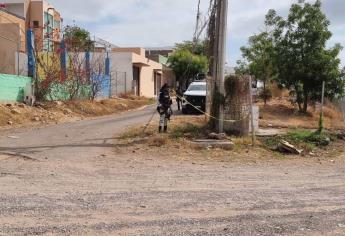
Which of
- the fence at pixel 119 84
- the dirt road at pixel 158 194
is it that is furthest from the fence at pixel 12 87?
the fence at pixel 119 84

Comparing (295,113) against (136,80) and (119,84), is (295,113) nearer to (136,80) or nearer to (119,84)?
(119,84)

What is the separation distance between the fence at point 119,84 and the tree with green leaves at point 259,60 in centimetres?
1011

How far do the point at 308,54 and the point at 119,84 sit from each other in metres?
19.8

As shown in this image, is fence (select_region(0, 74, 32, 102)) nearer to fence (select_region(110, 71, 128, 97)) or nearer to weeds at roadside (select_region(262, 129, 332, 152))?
weeds at roadside (select_region(262, 129, 332, 152))

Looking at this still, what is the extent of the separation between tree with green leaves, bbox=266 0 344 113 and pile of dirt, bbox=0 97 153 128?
9.62m

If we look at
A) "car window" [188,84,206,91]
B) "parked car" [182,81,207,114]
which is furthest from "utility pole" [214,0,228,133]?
"car window" [188,84,206,91]

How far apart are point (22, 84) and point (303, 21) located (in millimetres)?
14217

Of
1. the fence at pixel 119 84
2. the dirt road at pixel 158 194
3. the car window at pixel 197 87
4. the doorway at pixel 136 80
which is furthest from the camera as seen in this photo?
the doorway at pixel 136 80

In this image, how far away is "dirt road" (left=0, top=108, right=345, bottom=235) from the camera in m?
6.87

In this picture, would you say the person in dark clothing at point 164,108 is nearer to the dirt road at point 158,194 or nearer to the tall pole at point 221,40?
the tall pole at point 221,40

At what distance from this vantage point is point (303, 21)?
91.9 feet

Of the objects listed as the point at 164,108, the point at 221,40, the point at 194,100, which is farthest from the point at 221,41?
the point at 194,100

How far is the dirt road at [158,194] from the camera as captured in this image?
6.87m

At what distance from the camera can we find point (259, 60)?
3984cm
